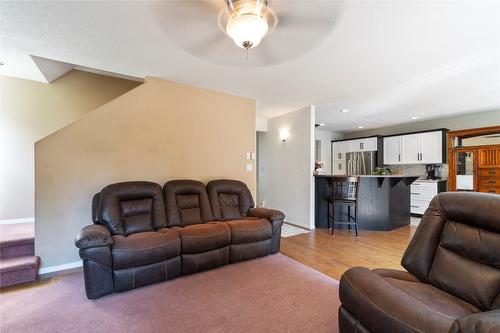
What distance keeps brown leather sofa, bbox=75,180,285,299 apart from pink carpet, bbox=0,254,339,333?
179 millimetres

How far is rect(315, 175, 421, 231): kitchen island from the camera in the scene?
434cm

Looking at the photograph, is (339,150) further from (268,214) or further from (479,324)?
(479,324)

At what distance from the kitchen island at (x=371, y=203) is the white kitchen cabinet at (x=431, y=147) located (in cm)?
172

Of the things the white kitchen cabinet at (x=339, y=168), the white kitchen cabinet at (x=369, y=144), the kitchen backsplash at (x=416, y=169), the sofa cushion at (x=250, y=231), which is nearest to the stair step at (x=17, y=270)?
the sofa cushion at (x=250, y=231)

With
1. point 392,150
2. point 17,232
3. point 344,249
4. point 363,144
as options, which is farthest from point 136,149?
point 392,150

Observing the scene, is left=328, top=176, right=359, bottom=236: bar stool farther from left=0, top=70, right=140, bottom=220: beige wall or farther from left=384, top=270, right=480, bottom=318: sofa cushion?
left=0, top=70, right=140, bottom=220: beige wall

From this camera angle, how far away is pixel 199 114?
3.57m

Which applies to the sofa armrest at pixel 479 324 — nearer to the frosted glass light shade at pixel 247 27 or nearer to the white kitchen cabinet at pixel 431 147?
the frosted glass light shade at pixel 247 27

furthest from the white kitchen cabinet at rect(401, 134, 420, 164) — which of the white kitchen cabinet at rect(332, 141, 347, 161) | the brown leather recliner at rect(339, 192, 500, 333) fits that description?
the brown leather recliner at rect(339, 192, 500, 333)

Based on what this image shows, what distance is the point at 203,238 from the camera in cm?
247

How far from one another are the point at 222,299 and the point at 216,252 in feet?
2.09

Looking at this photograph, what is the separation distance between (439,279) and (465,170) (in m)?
5.48

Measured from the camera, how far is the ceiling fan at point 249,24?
1616 millimetres

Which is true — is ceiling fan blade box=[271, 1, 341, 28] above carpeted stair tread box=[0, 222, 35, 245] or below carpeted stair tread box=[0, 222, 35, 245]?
above
